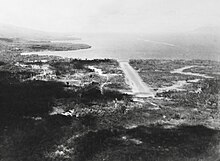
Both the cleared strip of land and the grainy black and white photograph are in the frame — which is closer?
the grainy black and white photograph

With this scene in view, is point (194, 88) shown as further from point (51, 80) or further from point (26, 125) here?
point (26, 125)

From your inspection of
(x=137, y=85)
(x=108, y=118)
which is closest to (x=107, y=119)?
(x=108, y=118)

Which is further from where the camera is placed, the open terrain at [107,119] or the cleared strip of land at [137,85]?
the cleared strip of land at [137,85]

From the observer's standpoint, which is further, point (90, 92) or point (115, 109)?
point (90, 92)

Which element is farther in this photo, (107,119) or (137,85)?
(137,85)

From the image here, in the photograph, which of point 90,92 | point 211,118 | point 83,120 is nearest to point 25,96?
point 90,92

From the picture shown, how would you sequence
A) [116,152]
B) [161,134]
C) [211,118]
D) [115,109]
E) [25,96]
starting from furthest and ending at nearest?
[25,96] < [115,109] < [211,118] < [161,134] < [116,152]

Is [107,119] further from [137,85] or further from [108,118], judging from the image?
[137,85]

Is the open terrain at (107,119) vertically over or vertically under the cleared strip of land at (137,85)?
under

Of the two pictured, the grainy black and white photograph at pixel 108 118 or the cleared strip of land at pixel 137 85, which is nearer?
the grainy black and white photograph at pixel 108 118

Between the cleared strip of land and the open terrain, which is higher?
the cleared strip of land

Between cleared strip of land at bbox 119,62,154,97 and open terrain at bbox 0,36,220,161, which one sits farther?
cleared strip of land at bbox 119,62,154,97
